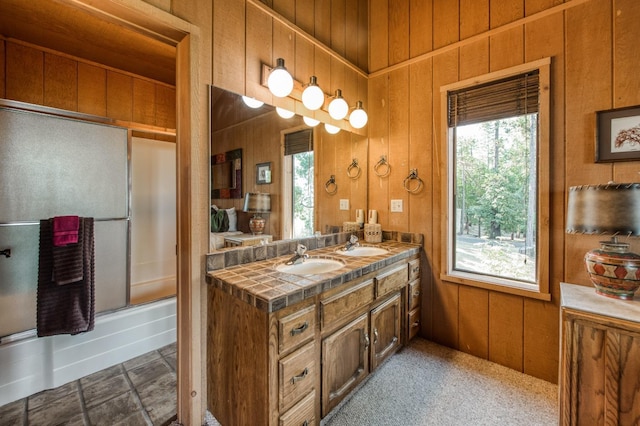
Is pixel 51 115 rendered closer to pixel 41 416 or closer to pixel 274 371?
pixel 41 416

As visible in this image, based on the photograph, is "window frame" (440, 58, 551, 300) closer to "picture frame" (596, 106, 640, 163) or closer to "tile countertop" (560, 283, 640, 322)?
"picture frame" (596, 106, 640, 163)

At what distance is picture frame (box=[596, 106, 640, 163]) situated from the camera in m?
1.46

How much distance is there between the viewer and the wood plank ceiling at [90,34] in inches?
51.2

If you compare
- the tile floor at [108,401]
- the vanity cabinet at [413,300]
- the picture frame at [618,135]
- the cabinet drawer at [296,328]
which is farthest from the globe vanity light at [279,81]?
the tile floor at [108,401]

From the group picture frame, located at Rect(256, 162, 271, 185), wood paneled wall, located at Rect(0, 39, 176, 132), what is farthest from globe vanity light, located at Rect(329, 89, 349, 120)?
wood paneled wall, located at Rect(0, 39, 176, 132)

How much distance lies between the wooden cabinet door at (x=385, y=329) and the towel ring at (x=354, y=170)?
1.12 meters

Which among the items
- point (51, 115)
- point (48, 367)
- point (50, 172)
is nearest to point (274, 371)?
point (48, 367)

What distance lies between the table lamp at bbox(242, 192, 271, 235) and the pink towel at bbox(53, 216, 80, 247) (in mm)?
1137

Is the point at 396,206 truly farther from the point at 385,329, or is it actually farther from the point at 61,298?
the point at 61,298

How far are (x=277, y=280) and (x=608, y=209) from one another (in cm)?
155

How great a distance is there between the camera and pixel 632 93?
1.47m

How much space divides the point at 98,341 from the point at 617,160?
3.48 metres

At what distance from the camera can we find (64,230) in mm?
1698

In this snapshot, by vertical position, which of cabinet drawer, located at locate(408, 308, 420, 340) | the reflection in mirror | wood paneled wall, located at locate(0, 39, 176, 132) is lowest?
cabinet drawer, located at locate(408, 308, 420, 340)
